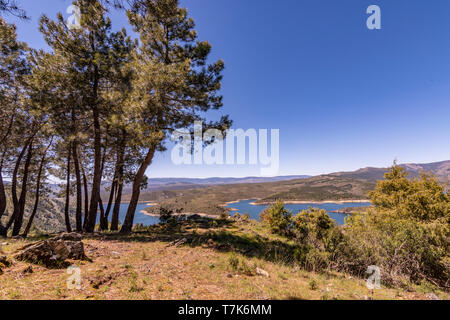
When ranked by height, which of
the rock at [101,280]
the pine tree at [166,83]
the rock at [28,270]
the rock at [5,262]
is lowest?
the rock at [101,280]

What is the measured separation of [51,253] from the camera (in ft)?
14.1

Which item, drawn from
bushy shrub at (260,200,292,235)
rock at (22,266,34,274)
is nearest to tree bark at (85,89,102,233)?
rock at (22,266,34,274)

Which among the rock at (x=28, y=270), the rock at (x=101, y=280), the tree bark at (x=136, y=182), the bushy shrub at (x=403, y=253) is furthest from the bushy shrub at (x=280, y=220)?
the rock at (x=28, y=270)

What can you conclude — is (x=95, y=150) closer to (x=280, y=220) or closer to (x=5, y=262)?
(x=5, y=262)

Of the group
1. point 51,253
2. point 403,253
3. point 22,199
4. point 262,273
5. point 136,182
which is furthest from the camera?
point 22,199

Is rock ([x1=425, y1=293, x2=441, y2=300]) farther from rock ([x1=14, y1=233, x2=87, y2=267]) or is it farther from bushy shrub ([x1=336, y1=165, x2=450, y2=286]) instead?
rock ([x1=14, y1=233, x2=87, y2=267])

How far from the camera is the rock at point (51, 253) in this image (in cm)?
413

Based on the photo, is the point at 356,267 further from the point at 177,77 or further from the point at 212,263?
the point at 177,77

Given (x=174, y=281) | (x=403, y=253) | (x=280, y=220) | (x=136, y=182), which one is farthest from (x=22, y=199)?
(x=403, y=253)

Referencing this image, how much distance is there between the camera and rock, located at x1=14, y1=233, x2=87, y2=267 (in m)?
4.13

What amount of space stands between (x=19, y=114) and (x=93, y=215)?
27.6ft

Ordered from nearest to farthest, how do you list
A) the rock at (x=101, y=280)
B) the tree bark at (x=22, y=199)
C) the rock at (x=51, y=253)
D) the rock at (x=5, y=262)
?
the rock at (x=101, y=280) < the rock at (x=5, y=262) < the rock at (x=51, y=253) < the tree bark at (x=22, y=199)

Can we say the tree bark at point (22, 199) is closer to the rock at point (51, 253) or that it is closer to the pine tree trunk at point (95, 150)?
the pine tree trunk at point (95, 150)
